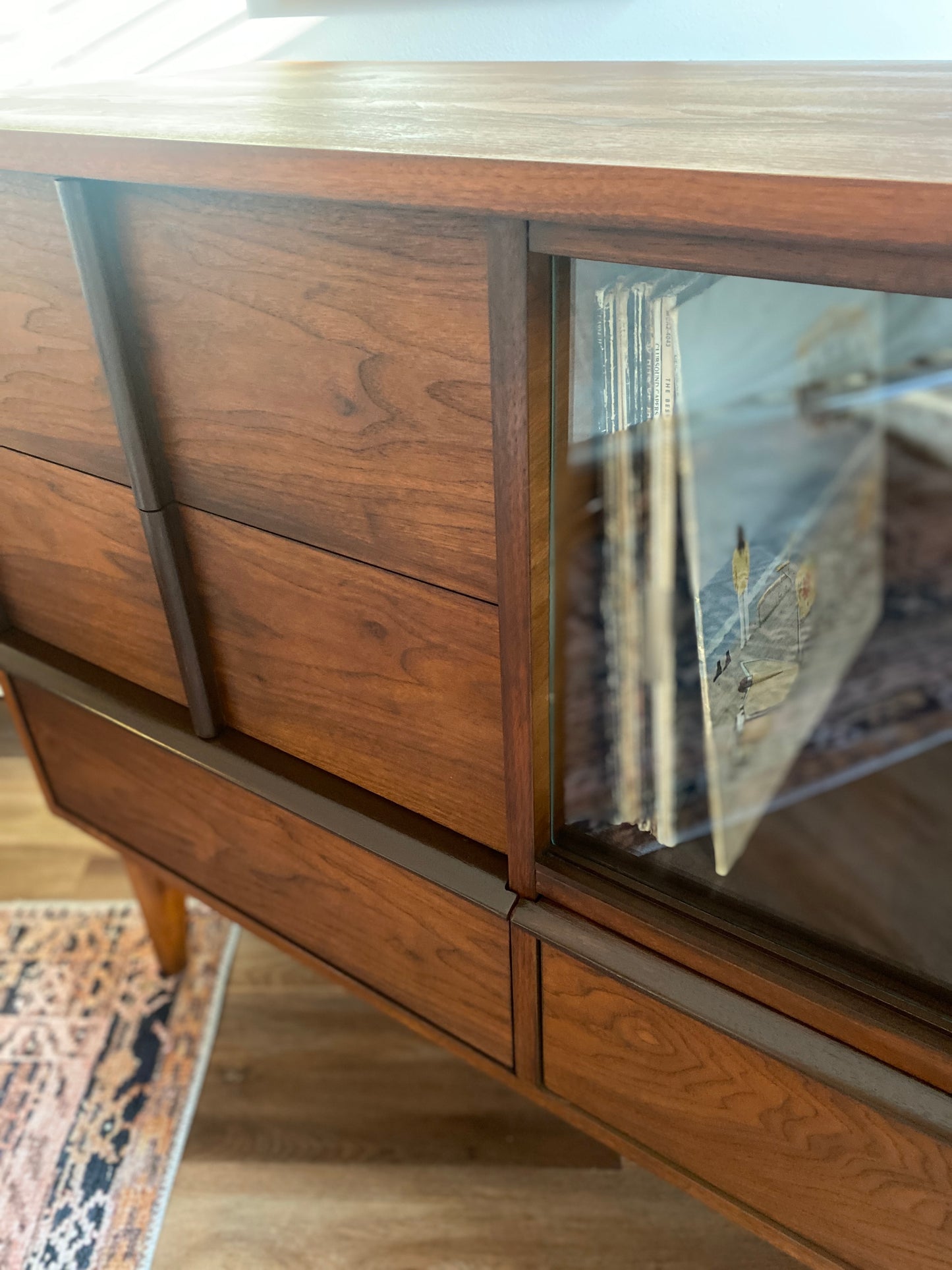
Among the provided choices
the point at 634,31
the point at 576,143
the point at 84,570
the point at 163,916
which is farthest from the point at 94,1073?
the point at 634,31

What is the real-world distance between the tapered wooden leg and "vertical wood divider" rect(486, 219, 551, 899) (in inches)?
21.7

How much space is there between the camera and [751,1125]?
0.56 metres

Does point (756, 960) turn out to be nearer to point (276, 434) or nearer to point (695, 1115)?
point (695, 1115)

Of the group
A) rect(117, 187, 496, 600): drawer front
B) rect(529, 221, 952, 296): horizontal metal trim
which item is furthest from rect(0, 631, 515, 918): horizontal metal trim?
rect(529, 221, 952, 296): horizontal metal trim

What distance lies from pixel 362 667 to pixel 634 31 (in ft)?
1.93

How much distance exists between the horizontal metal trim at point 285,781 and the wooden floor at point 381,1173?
422mm

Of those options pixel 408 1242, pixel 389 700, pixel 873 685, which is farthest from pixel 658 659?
pixel 873 685

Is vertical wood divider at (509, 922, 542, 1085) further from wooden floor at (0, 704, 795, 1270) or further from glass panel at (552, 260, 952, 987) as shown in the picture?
wooden floor at (0, 704, 795, 1270)

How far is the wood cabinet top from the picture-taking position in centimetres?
33

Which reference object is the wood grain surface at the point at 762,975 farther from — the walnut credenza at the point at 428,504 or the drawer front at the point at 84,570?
the drawer front at the point at 84,570

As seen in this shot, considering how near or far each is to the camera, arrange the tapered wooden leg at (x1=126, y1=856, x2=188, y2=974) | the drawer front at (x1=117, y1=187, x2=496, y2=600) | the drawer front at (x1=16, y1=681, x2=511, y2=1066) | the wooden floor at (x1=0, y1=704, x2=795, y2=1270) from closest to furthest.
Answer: the drawer front at (x1=117, y1=187, x2=496, y2=600), the drawer front at (x1=16, y1=681, x2=511, y2=1066), the wooden floor at (x1=0, y1=704, x2=795, y2=1270), the tapered wooden leg at (x1=126, y1=856, x2=188, y2=974)

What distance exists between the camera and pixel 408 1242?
840 millimetres

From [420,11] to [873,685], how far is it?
37.0 inches

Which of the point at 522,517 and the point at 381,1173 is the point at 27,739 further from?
the point at 522,517
